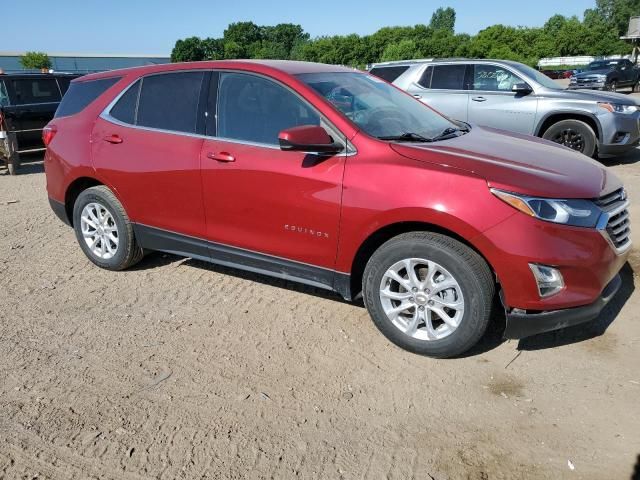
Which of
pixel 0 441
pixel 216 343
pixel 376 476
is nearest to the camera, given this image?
pixel 376 476

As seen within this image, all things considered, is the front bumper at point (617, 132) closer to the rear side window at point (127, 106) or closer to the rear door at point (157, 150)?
the rear door at point (157, 150)

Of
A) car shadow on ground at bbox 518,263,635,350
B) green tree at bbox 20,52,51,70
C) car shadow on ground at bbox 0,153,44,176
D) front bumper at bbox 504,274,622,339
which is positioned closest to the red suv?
front bumper at bbox 504,274,622,339

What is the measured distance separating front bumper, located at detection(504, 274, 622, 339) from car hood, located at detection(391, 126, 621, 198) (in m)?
0.65

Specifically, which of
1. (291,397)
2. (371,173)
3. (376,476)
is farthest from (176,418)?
(371,173)

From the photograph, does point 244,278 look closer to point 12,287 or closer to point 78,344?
point 78,344

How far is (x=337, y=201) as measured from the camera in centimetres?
341

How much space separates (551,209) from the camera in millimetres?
2977

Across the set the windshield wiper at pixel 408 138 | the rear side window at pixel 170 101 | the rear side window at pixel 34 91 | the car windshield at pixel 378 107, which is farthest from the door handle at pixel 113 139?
the rear side window at pixel 34 91

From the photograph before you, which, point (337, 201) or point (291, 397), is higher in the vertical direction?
point (337, 201)

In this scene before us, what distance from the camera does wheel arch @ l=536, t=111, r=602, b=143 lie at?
851 centimetres

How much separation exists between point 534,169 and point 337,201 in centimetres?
119

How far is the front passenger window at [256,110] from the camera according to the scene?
370 centimetres

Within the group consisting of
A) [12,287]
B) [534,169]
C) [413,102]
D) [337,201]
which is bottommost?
[12,287]

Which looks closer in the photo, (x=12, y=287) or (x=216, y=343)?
(x=216, y=343)
